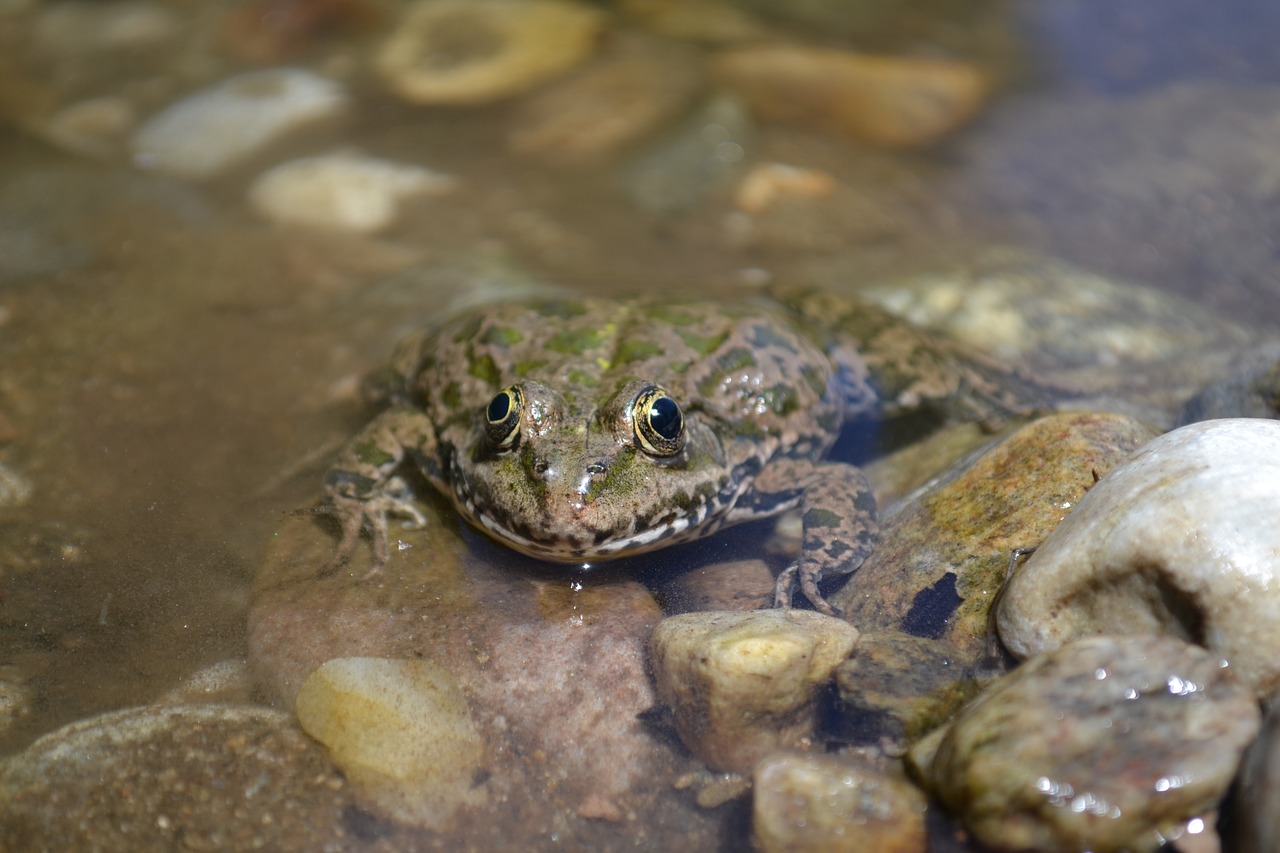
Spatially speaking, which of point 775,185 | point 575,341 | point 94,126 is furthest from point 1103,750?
point 94,126

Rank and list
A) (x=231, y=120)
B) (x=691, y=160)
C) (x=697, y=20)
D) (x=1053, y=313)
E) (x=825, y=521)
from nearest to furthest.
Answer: (x=825, y=521) < (x=1053, y=313) < (x=691, y=160) < (x=231, y=120) < (x=697, y=20)

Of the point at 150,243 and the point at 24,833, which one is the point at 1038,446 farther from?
the point at 150,243

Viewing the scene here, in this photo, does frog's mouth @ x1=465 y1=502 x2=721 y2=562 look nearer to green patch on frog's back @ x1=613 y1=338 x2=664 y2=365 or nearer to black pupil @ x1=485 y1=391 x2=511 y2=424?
black pupil @ x1=485 y1=391 x2=511 y2=424

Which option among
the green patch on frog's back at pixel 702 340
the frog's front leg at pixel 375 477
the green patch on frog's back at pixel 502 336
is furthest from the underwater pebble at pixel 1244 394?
the frog's front leg at pixel 375 477

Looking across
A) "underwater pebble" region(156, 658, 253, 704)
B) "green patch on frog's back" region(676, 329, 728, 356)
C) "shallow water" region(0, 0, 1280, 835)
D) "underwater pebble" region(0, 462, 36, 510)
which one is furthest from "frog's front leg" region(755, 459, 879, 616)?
"underwater pebble" region(0, 462, 36, 510)

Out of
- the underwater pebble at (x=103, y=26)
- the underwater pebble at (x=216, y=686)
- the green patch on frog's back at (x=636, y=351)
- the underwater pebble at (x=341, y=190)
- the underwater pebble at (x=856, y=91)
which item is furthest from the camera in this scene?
the underwater pebble at (x=103, y=26)

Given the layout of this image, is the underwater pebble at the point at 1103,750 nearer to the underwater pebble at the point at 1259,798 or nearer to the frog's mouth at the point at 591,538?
the underwater pebble at the point at 1259,798

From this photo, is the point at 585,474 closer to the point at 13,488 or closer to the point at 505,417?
the point at 505,417
